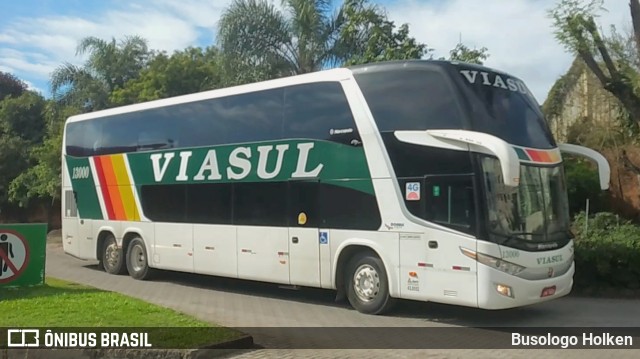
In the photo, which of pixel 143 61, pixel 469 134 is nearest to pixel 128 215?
pixel 469 134

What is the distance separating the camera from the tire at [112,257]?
16.3 meters

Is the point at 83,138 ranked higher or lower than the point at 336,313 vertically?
higher

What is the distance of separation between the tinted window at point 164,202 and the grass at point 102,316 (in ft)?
9.56

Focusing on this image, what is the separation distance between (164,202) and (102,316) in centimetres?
538

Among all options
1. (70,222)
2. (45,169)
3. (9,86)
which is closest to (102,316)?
(70,222)

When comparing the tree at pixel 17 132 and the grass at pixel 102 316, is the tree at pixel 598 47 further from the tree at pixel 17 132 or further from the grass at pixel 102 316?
the tree at pixel 17 132

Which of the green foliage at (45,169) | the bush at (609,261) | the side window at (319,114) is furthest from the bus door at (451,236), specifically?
the green foliage at (45,169)

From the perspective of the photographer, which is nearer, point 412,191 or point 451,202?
point 451,202

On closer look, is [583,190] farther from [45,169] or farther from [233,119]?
[45,169]

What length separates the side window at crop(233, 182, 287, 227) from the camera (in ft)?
39.9

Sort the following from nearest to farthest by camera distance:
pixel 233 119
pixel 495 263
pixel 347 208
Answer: pixel 495 263
pixel 347 208
pixel 233 119

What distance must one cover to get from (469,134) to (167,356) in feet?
16.7

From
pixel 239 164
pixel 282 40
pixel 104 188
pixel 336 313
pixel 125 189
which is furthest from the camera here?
pixel 282 40

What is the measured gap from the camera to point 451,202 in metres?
9.77
